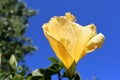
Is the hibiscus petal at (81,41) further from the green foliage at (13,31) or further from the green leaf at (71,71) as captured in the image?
the green foliage at (13,31)

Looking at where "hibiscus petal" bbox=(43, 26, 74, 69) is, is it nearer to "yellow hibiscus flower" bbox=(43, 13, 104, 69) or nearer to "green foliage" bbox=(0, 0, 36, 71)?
"yellow hibiscus flower" bbox=(43, 13, 104, 69)

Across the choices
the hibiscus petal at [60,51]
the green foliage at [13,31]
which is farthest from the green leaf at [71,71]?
the green foliage at [13,31]

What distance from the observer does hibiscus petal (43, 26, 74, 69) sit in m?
0.97

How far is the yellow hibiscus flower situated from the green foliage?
19.9 metres

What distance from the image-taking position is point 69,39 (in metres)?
0.99

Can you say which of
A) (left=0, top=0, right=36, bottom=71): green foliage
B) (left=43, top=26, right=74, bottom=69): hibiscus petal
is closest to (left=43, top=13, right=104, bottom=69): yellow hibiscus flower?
(left=43, top=26, right=74, bottom=69): hibiscus petal

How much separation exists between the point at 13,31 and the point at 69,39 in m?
21.0

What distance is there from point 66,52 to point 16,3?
72.2ft

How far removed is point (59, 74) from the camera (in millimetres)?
1088

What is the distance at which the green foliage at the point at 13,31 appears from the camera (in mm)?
21211

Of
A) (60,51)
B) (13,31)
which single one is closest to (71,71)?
(60,51)

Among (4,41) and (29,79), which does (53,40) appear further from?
(4,41)

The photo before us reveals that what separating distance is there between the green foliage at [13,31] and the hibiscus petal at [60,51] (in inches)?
783

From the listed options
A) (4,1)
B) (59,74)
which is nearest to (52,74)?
(59,74)
